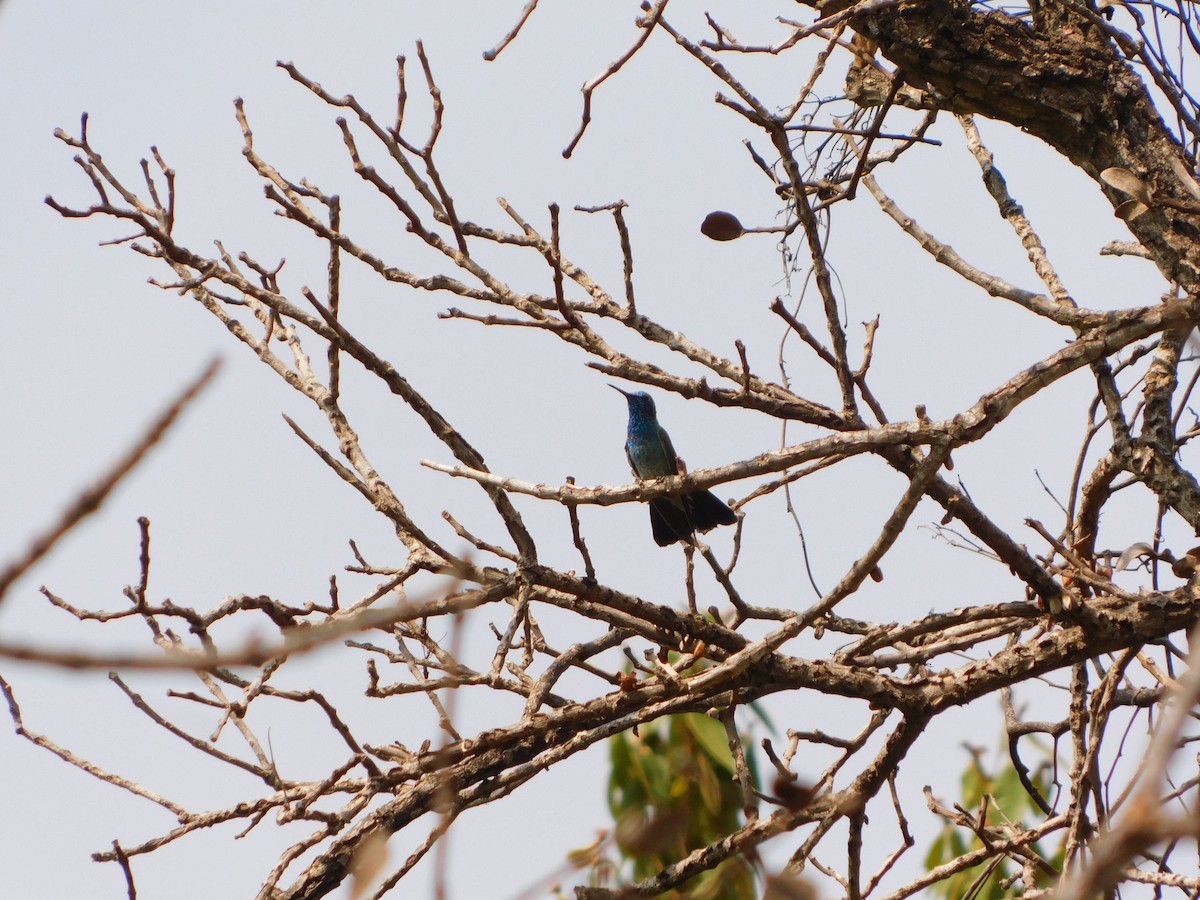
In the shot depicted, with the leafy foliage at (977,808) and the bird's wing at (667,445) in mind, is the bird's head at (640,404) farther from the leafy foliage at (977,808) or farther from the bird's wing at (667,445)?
the leafy foliage at (977,808)

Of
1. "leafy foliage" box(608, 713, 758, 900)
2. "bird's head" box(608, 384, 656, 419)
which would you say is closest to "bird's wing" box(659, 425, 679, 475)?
"bird's head" box(608, 384, 656, 419)

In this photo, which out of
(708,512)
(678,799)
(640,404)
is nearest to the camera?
(678,799)

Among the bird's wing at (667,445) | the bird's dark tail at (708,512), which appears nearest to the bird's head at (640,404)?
the bird's wing at (667,445)

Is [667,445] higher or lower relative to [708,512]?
higher

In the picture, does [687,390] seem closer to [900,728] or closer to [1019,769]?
[900,728]

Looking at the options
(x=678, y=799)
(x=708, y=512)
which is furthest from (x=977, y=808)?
(x=678, y=799)

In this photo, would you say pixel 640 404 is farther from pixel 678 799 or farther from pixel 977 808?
pixel 678 799

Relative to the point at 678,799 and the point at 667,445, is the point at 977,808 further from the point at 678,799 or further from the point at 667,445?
the point at 678,799

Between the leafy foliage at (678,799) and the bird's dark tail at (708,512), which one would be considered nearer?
the leafy foliage at (678,799)

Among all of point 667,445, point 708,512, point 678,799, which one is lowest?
point 678,799

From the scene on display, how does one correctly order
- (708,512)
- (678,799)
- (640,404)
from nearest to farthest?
(678,799), (708,512), (640,404)

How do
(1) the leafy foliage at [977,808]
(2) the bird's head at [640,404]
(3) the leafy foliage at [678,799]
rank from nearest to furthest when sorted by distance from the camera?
(3) the leafy foliage at [678,799]
(1) the leafy foliage at [977,808]
(2) the bird's head at [640,404]

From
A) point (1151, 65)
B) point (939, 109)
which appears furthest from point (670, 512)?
point (1151, 65)

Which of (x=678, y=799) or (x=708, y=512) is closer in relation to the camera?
(x=678, y=799)
